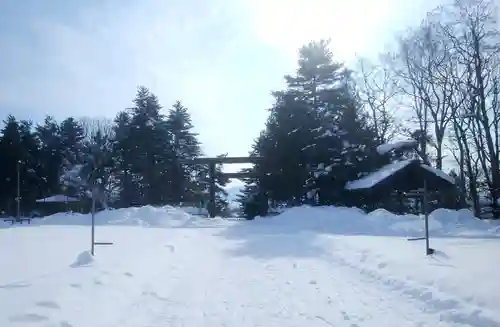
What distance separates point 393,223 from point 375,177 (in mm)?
8596

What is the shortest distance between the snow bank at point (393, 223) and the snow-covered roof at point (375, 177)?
13.3 feet

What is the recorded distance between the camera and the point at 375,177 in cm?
2770

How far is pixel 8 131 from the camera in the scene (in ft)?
173

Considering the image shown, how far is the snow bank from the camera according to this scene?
1792 cm

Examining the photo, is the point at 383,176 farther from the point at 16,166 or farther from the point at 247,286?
the point at 16,166

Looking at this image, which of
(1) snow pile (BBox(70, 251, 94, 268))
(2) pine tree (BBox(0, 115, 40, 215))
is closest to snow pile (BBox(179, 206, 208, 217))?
(2) pine tree (BBox(0, 115, 40, 215))

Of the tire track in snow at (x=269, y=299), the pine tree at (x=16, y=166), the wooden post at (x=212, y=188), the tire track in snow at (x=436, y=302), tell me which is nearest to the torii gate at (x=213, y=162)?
the wooden post at (x=212, y=188)

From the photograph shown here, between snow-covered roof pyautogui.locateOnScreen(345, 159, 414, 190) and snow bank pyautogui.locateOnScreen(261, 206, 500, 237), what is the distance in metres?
4.07

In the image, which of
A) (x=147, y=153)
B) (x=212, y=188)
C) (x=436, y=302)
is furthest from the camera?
(x=147, y=153)

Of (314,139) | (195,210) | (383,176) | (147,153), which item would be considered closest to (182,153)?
(147,153)

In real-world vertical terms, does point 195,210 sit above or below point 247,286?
above

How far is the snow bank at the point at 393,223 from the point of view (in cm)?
1792

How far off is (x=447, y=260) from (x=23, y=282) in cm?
761

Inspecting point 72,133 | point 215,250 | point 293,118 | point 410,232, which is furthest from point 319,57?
point 72,133
